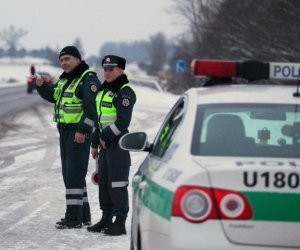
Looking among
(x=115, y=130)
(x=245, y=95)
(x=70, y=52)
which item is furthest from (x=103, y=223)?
(x=245, y=95)

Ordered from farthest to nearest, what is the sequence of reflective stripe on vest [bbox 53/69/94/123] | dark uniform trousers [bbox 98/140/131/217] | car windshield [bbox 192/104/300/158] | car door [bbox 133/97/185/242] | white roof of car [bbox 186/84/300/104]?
1. reflective stripe on vest [bbox 53/69/94/123]
2. dark uniform trousers [bbox 98/140/131/217]
3. white roof of car [bbox 186/84/300/104]
4. car windshield [bbox 192/104/300/158]
5. car door [bbox 133/97/185/242]

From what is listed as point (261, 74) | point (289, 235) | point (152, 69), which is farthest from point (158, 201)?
point (152, 69)

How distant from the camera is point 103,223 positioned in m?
8.38

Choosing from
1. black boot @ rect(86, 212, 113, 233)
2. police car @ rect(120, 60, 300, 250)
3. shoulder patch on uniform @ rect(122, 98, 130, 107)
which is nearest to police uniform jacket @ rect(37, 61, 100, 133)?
shoulder patch on uniform @ rect(122, 98, 130, 107)

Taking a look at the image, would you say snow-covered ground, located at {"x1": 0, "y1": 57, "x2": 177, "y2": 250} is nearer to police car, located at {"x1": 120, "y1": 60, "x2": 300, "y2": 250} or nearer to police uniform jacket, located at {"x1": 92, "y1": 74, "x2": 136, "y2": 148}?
police uniform jacket, located at {"x1": 92, "y1": 74, "x2": 136, "y2": 148}

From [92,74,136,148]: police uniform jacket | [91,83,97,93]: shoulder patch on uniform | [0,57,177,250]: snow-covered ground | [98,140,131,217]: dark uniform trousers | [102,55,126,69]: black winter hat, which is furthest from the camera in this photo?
[91,83,97,93]: shoulder patch on uniform

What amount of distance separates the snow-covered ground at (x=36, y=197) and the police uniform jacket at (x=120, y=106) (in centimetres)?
96

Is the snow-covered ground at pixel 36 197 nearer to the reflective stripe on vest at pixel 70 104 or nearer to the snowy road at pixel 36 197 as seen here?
the snowy road at pixel 36 197

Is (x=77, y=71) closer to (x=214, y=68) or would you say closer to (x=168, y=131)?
(x=168, y=131)

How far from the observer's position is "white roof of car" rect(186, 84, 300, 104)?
16.7 ft

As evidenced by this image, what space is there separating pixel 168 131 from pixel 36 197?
5564mm

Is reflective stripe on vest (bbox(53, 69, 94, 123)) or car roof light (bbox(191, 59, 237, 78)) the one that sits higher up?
car roof light (bbox(191, 59, 237, 78))

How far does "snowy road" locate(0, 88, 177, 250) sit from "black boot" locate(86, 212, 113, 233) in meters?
0.11

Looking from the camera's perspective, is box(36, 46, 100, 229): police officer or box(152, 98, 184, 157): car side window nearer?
box(152, 98, 184, 157): car side window
